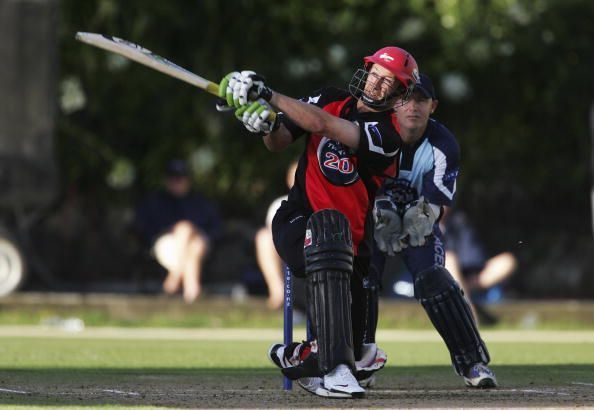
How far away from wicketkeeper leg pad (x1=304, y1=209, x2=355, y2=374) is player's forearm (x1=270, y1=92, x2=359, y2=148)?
0.36 m

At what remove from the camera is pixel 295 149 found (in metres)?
17.5

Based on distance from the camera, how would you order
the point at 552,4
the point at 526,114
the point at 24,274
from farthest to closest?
the point at 526,114
the point at 552,4
the point at 24,274

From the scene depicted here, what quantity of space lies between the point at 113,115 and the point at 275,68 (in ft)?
6.27

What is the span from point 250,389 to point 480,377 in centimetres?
115

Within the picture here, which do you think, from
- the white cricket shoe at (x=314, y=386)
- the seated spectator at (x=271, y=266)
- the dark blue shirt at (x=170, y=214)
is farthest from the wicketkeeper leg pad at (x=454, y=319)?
the dark blue shirt at (x=170, y=214)

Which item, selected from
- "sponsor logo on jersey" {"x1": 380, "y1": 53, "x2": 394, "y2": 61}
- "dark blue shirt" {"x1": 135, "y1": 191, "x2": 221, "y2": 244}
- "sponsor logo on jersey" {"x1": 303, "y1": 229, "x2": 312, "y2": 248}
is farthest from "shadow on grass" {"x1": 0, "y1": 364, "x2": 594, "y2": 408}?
"dark blue shirt" {"x1": 135, "y1": 191, "x2": 221, "y2": 244}

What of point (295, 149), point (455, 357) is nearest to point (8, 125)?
point (295, 149)

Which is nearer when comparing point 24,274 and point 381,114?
point 381,114

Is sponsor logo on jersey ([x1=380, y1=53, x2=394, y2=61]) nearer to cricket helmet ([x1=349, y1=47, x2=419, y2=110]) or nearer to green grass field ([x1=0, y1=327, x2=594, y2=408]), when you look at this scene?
cricket helmet ([x1=349, y1=47, x2=419, y2=110])

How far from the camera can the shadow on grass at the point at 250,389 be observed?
22.7 ft

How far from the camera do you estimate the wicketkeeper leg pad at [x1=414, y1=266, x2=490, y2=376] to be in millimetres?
8094

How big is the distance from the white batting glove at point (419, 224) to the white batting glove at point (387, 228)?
0.05m

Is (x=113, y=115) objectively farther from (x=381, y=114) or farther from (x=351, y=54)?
(x=381, y=114)

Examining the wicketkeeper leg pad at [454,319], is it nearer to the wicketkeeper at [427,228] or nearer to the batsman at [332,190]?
the wicketkeeper at [427,228]
